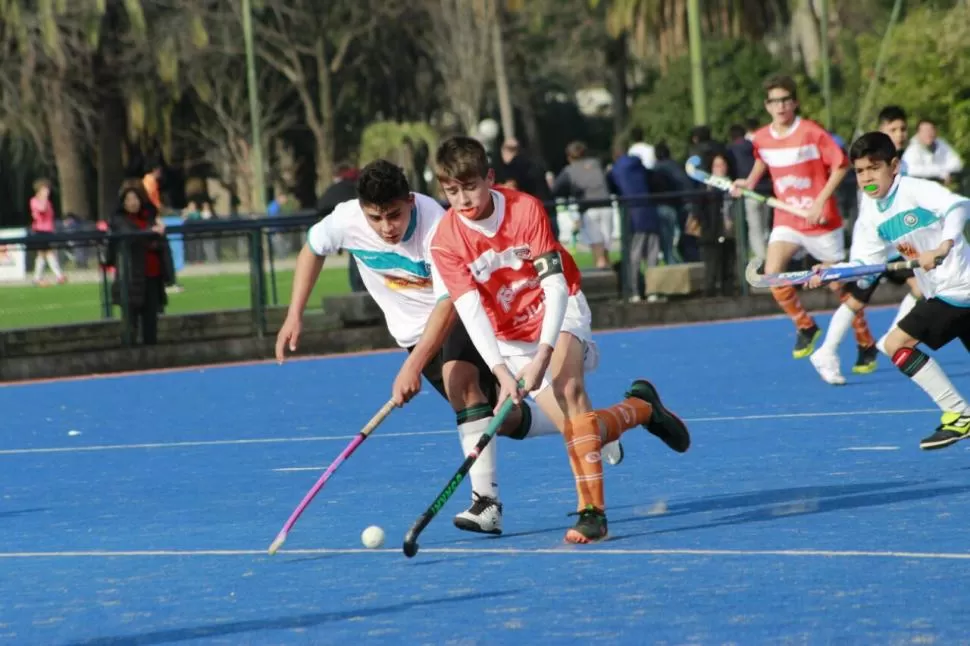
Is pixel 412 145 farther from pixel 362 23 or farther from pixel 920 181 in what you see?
pixel 920 181

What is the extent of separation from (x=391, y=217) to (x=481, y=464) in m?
1.07

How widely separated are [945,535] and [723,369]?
27.5 feet

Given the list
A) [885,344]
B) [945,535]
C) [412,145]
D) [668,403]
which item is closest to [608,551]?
[945,535]

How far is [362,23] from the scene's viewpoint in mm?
53188

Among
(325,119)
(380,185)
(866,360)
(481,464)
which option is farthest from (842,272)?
(325,119)

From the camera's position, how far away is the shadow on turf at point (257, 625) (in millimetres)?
6527

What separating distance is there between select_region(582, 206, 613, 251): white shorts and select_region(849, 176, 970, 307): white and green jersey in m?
11.1

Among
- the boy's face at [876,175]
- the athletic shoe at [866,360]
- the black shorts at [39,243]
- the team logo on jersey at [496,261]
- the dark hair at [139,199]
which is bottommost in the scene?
the athletic shoe at [866,360]

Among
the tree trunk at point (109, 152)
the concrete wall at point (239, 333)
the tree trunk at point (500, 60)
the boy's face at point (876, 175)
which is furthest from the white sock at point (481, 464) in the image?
the tree trunk at point (500, 60)

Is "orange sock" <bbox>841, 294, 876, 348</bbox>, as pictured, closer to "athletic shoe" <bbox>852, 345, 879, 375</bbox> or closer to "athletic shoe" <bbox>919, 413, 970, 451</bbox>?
"athletic shoe" <bbox>852, 345, 879, 375</bbox>

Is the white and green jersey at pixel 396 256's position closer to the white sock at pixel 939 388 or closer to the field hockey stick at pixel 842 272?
the field hockey stick at pixel 842 272

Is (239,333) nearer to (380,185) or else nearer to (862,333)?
(862,333)

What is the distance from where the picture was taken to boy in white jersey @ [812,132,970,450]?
10.1 m

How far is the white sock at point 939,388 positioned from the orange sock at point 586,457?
2.69 meters
